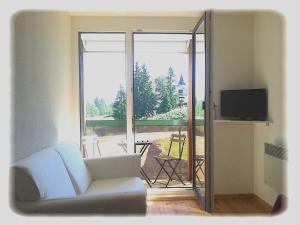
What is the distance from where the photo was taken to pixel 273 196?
3.21 m

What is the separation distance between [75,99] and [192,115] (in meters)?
1.49

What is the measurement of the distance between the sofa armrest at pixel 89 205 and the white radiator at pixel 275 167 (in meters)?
1.74

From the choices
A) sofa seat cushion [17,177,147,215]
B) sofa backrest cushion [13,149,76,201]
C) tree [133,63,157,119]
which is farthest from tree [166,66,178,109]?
sofa seat cushion [17,177,147,215]

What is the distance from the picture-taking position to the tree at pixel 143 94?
12.4ft

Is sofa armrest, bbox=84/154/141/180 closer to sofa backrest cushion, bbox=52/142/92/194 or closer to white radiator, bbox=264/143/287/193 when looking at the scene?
sofa backrest cushion, bbox=52/142/92/194

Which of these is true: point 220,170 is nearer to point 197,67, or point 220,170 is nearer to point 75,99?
point 197,67

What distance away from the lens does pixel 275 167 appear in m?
3.07

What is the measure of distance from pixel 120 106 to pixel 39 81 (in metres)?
1.52

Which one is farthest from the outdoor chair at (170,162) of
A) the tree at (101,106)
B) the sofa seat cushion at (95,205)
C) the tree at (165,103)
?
the sofa seat cushion at (95,205)

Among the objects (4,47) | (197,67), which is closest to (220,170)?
(197,67)

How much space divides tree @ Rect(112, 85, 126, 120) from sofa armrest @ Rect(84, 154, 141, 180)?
815 millimetres

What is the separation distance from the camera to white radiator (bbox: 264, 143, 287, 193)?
9.61 ft

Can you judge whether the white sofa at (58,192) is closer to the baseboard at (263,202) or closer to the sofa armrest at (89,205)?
the sofa armrest at (89,205)

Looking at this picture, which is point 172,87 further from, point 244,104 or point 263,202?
point 263,202
